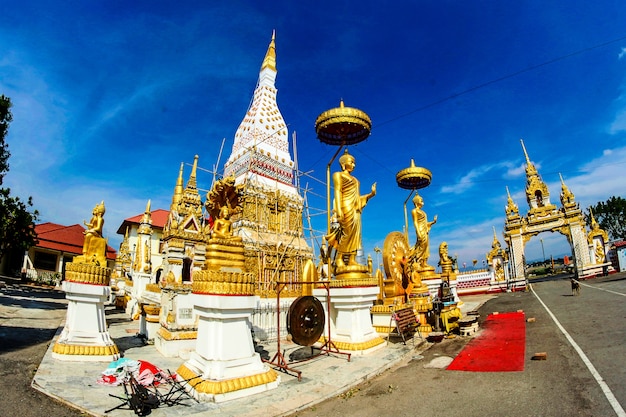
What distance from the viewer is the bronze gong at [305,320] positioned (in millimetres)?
6355

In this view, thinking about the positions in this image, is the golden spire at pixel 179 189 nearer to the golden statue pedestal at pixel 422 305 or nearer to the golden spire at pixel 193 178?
the golden spire at pixel 193 178

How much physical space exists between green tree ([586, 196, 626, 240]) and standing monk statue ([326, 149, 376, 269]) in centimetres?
5015

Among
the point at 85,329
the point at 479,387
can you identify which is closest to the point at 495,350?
the point at 479,387

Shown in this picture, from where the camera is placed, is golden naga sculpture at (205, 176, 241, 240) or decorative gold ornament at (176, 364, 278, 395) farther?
golden naga sculpture at (205, 176, 241, 240)

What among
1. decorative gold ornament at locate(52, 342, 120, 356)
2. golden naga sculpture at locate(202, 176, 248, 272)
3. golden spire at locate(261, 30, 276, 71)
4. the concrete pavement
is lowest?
the concrete pavement

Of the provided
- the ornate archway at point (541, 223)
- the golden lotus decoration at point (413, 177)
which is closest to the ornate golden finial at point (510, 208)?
the ornate archway at point (541, 223)

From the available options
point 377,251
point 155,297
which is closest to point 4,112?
point 155,297

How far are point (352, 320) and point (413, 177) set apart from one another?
10273 millimetres

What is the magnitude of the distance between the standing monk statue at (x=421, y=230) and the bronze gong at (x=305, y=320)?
→ 28.3 ft

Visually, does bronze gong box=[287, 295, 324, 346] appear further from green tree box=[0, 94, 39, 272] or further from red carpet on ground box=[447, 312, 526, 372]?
green tree box=[0, 94, 39, 272]

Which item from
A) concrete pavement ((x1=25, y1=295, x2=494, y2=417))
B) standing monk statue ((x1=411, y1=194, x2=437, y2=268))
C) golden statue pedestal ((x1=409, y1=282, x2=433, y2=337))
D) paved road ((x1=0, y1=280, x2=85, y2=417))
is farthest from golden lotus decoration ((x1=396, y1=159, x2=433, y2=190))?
paved road ((x1=0, y1=280, x2=85, y2=417))

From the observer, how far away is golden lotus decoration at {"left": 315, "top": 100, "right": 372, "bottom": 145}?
9984 mm

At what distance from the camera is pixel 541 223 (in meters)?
32.4

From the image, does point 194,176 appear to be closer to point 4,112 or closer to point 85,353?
point 4,112
